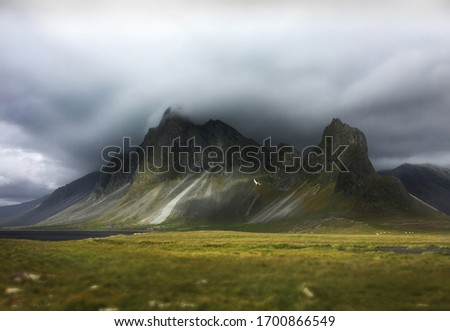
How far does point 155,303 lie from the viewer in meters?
21.6

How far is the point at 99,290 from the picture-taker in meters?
24.2
